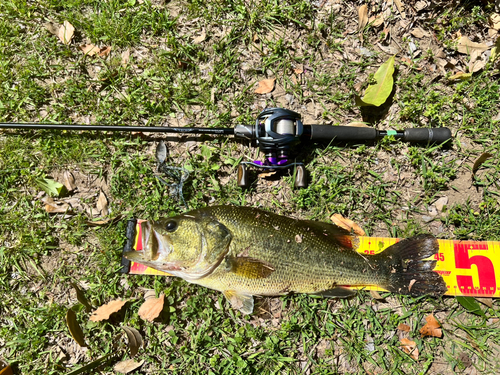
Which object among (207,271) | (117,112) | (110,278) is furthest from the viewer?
(117,112)

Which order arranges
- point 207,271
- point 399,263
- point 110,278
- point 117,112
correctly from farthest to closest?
1. point 117,112
2. point 110,278
3. point 399,263
4. point 207,271

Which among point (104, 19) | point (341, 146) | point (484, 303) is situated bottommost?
point (484, 303)

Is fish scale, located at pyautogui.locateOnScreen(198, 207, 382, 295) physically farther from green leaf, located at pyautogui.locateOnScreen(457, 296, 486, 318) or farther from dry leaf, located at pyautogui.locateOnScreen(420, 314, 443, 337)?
green leaf, located at pyautogui.locateOnScreen(457, 296, 486, 318)

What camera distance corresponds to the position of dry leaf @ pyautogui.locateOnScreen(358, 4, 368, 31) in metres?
3.87

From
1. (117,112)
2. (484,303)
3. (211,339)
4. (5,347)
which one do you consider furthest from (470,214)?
(5,347)

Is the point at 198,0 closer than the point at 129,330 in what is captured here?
No

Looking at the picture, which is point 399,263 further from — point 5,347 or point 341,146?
point 5,347

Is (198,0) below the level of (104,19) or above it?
above

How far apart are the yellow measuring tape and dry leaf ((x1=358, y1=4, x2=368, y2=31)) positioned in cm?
267

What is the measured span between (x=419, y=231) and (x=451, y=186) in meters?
0.69

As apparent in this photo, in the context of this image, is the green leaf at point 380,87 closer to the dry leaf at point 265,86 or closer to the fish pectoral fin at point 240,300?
the dry leaf at point 265,86

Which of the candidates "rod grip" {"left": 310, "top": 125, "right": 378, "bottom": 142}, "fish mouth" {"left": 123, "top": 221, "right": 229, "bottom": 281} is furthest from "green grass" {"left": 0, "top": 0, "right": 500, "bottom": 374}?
"fish mouth" {"left": 123, "top": 221, "right": 229, "bottom": 281}

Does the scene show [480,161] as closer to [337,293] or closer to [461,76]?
[461,76]

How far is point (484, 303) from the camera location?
3.45 meters
